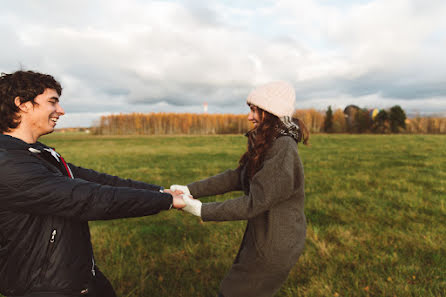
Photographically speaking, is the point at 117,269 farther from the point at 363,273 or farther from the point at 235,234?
the point at 363,273

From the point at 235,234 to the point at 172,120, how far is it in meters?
80.3

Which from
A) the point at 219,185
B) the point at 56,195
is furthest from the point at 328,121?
the point at 56,195

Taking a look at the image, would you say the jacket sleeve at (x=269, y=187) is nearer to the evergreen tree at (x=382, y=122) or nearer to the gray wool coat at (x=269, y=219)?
the gray wool coat at (x=269, y=219)

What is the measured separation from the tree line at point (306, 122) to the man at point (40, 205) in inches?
1538

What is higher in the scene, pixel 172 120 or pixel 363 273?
pixel 172 120

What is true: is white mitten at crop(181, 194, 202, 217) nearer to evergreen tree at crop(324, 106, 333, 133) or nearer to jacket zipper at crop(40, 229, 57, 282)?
jacket zipper at crop(40, 229, 57, 282)

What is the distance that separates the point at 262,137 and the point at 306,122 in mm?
74583

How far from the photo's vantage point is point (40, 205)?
1.77 m

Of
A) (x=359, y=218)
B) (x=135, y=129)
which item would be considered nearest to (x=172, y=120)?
(x=135, y=129)

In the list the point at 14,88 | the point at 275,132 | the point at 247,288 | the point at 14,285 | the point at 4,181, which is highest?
the point at 14,88

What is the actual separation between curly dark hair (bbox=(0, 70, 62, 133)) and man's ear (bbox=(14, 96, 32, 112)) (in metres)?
0.01

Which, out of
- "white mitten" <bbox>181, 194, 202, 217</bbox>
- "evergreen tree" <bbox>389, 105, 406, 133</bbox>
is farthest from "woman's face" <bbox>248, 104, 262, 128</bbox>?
"evergreen tree" <bbox>389, 105, 406, 133</bbox>

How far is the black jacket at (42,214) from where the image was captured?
175 cm

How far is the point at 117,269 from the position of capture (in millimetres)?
4402
